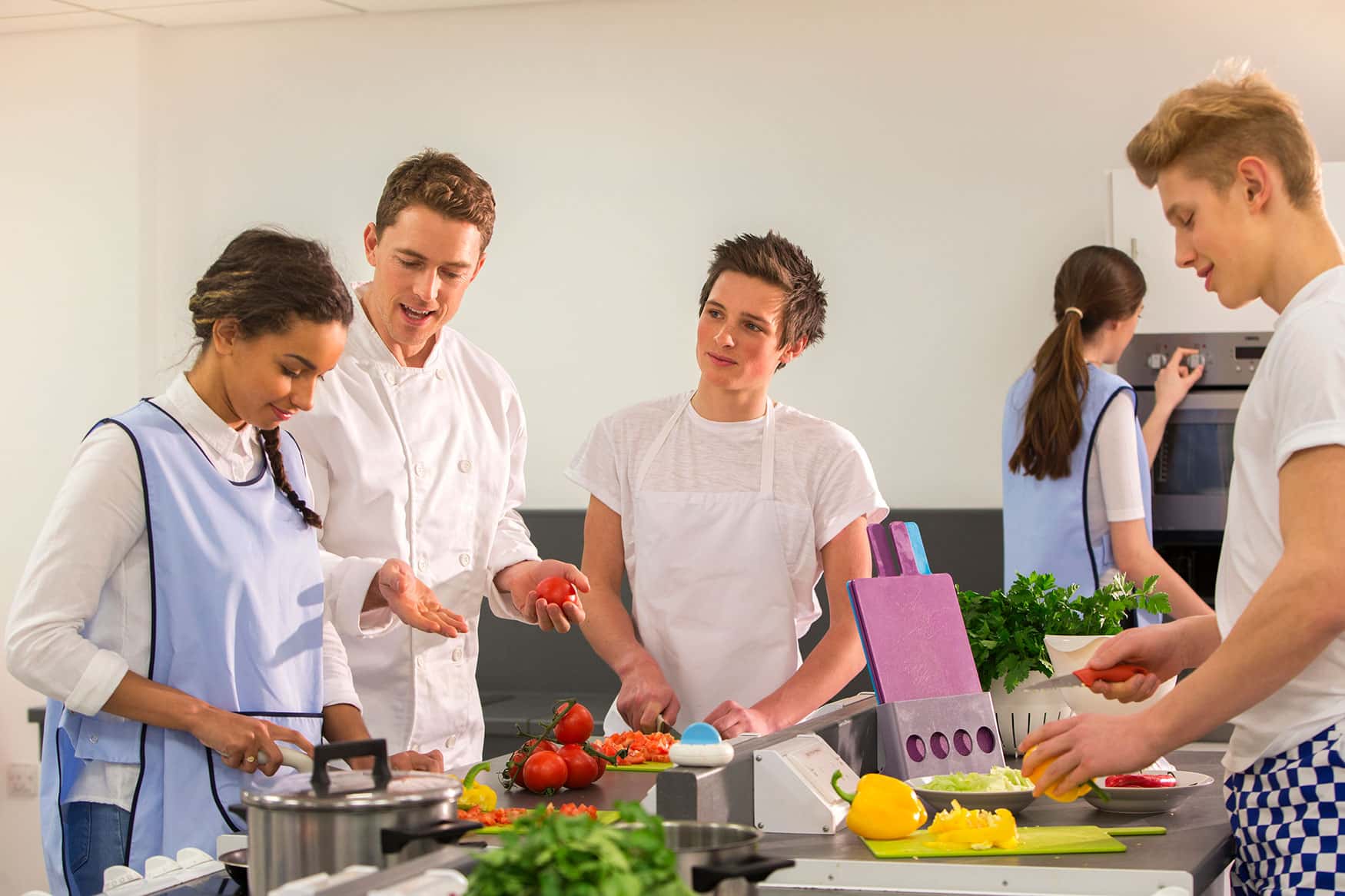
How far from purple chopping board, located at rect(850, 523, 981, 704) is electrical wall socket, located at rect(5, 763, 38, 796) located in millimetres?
3352

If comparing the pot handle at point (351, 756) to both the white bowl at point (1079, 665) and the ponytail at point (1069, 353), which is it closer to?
the white bowl at point (1079, 665)

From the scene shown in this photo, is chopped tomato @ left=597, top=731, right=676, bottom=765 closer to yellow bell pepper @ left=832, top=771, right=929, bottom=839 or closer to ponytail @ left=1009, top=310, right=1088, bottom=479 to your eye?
yellow bell pepper @ left=832, top=771, right=929, bottom=839

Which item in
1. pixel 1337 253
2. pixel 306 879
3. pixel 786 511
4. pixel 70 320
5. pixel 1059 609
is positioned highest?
pixel 70 320

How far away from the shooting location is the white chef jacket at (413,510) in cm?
211

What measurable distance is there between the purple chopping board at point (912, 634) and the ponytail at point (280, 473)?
724 millimetres

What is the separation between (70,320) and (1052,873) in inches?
149

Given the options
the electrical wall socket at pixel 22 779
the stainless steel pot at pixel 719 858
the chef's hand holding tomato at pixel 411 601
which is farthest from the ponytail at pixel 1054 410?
the electrical wall socket at pixel 22 779

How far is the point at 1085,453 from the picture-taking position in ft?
9.80

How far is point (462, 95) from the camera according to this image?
13.9 ft

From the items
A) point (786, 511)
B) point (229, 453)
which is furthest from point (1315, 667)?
point (229, 453)

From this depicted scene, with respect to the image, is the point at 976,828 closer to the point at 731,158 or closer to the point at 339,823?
the point at 339,823

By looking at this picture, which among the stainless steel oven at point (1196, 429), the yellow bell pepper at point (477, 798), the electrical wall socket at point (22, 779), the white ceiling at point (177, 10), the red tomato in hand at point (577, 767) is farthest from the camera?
the electrical wall socket at point (22, 779)

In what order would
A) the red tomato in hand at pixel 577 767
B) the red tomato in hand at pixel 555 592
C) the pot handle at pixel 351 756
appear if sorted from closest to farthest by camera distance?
the pot handle at pixel 351 756 < the red tomato in hand at pixel 577 767 < the red tomato in hand at pixel 555 592

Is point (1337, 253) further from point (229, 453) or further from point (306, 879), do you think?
point (229, 453)
